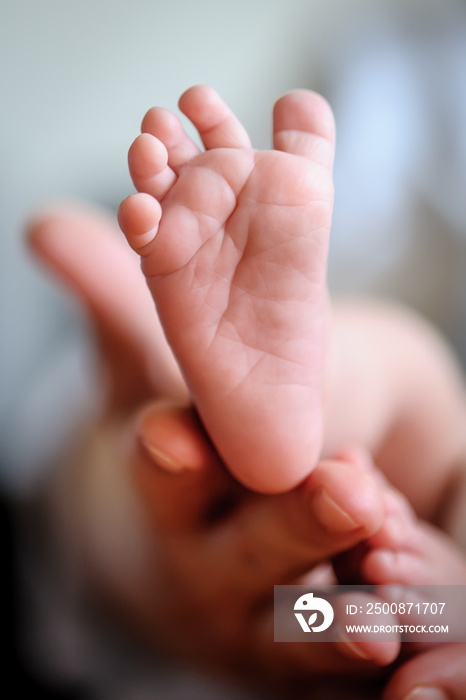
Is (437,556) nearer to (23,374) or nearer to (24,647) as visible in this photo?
(24,647)

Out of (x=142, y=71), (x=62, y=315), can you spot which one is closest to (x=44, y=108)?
(x=142, y=71)

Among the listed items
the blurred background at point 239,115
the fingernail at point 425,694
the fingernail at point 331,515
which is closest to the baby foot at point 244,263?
the fingernail at point 331,515

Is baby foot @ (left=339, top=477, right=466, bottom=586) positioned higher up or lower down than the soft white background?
lower down

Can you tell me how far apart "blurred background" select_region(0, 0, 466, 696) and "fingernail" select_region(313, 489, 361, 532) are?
0.44 meters

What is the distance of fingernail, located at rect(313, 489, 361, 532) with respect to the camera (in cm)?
43

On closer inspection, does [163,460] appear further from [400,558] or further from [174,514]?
[400,558]

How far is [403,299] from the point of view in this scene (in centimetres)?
114

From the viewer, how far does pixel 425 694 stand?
429 millimetres

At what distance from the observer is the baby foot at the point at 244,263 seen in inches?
15.4

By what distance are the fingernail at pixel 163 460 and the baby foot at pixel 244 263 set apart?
4 centimetres

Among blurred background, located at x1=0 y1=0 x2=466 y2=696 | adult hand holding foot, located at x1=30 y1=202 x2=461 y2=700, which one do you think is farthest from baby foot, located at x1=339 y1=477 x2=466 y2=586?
blurred background, located at x1=0 y1=0 x2=466 y2=696

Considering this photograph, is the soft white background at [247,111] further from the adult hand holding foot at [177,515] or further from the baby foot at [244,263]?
the baby foot at [244,263]

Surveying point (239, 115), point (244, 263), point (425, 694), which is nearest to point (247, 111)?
point (239, 115)

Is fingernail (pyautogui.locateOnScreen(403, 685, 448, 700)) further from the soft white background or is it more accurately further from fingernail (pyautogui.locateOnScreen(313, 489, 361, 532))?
the soft white background
